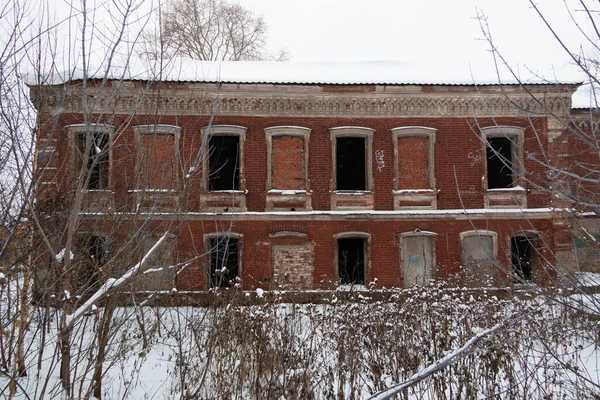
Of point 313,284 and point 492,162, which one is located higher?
point 492,162

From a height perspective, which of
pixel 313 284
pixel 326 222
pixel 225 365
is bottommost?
pixel 313 284

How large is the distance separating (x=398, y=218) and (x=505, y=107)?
4567 millimetres

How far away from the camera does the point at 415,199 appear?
1435 centimetres

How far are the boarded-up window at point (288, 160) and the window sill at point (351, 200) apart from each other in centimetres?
103

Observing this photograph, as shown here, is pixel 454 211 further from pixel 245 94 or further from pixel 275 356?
pixel 275 356

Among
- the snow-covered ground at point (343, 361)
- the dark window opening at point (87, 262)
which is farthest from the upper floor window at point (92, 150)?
the snow-covered ground at point (343, 361)

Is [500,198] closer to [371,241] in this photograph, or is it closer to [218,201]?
[371,241]

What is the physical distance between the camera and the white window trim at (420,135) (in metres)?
14.4

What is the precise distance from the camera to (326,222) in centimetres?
1408

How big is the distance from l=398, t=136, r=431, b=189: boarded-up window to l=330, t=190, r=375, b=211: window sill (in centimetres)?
128

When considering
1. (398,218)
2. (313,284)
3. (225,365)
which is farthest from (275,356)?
(398,218)

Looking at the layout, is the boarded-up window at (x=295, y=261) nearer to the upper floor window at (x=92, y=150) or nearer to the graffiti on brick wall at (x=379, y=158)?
the graffiti on brick wall at (x=379, y=158)

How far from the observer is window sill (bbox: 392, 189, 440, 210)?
14.3 m

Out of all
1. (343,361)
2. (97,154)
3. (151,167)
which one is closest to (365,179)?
(151,167)
